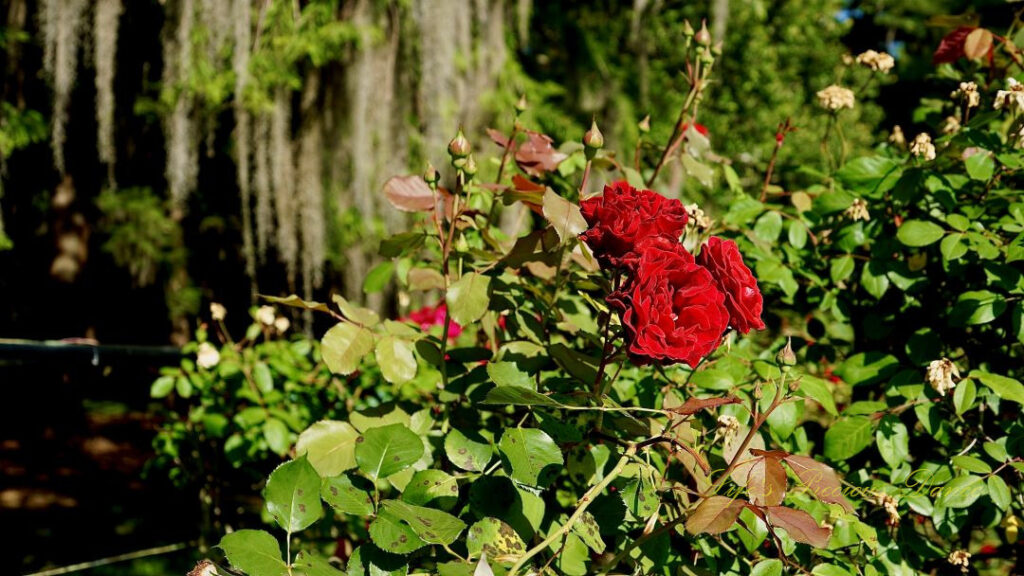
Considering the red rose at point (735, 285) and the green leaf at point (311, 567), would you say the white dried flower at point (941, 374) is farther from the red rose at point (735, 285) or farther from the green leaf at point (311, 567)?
the green leaf at point (311, 567)

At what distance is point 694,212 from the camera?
0.97 metres

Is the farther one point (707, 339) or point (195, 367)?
point (195, 367)

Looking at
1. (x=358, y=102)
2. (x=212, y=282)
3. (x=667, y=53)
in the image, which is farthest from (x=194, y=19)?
(x=667, y=53)

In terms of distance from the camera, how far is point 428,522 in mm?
641

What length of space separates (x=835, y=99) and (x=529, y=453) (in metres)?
0.81

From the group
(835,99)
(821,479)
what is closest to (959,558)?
(821,479)

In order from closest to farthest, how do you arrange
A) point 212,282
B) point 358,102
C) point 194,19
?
point 194,19 → point 358,102 → point 212,282

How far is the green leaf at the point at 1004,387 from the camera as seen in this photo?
870 mm

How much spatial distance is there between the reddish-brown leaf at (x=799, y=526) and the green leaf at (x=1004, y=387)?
0.37 meters

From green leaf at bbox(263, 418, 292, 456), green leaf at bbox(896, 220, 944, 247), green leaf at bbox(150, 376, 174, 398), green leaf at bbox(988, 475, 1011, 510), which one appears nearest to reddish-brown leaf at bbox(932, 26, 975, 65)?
green leaf at bbox(896, 220, 944, 247)

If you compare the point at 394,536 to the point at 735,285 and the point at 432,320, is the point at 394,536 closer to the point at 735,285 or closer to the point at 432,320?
the point at 735,285

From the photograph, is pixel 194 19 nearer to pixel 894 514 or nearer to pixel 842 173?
pixel 842 173

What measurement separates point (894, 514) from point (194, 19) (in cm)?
319

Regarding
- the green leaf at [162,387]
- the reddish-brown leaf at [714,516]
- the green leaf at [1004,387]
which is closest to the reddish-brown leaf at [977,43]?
the green leaf at [1004,387]
